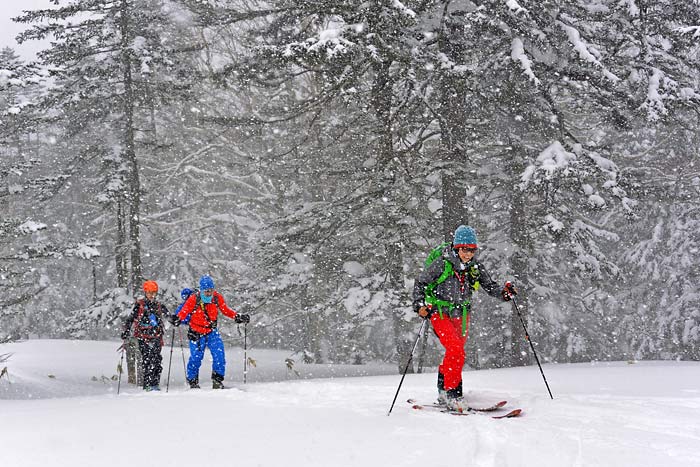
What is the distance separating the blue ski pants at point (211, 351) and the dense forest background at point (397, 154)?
4217mm

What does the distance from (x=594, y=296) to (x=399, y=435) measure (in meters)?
21.8

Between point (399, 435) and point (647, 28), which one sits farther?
point (647, 28)

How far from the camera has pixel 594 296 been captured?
25.0m

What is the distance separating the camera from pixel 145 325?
11.6 metres

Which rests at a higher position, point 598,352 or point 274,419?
point 274,419

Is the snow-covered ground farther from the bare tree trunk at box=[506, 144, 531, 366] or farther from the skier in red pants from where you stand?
the bare tree trunk at box=[506, 144, 531, 366]

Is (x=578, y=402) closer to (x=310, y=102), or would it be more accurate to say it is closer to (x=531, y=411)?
(x=531, y=411)

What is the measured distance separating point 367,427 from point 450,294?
6.61 ft

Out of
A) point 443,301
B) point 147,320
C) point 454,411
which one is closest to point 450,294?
point 443,301

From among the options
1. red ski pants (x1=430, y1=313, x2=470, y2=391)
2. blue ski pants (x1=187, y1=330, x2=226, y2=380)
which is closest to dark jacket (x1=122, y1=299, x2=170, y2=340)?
blue ski pants (x1=187, y1=330, x2=226, y2=380)

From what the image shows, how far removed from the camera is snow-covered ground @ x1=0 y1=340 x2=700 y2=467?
483 centimetres

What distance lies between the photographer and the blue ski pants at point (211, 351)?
10.5 metres

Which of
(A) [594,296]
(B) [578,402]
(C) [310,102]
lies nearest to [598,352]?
(A) [594,296]

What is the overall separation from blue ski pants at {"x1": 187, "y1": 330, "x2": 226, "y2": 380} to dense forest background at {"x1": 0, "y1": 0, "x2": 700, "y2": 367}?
4.22 meters
